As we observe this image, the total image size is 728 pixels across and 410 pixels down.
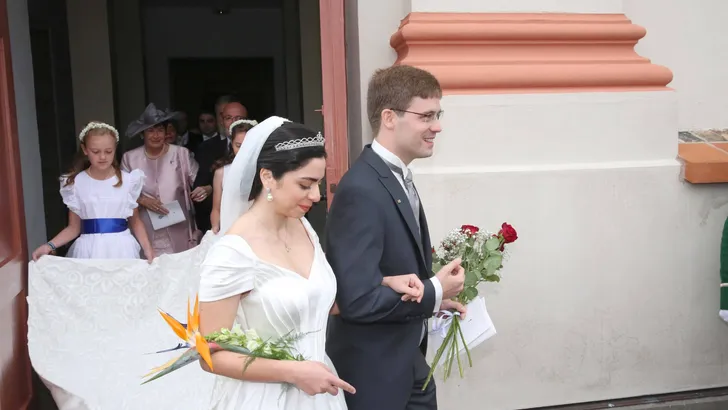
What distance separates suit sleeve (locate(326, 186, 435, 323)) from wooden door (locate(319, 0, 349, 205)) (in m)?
1.49

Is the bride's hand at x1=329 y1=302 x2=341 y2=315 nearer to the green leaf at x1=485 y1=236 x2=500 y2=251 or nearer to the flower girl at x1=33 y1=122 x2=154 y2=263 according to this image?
the green leaf at x1=485 y1=236 x2=500 y2=251

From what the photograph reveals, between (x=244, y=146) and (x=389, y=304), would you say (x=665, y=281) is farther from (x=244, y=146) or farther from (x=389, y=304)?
(x=244, y=146)

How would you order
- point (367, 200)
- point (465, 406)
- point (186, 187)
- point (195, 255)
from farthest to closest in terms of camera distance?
point (186, 187), point (195, 255), point (465, 406), point (367, 200)

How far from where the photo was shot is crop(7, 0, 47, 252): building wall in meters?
4.20

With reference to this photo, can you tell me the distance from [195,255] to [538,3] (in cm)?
249

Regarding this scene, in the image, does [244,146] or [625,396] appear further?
[625,396]

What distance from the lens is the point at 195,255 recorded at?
13.8 ft

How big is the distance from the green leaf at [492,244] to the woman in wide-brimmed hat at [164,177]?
311 cm

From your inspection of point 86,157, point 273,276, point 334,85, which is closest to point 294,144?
point 273,276

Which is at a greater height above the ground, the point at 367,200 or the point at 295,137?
the point at 295,137

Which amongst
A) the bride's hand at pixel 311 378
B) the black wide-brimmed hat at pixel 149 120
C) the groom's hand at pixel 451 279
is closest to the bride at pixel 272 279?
the bride's hand at pixel 311 378

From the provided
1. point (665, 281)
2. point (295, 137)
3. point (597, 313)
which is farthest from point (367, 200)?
point (665, 281)

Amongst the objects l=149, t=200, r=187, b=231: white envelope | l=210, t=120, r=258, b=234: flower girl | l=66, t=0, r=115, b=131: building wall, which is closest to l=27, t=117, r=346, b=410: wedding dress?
l=210, t=120, r=258, b=234: flower girl

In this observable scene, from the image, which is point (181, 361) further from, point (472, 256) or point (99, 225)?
point (99, 225)
